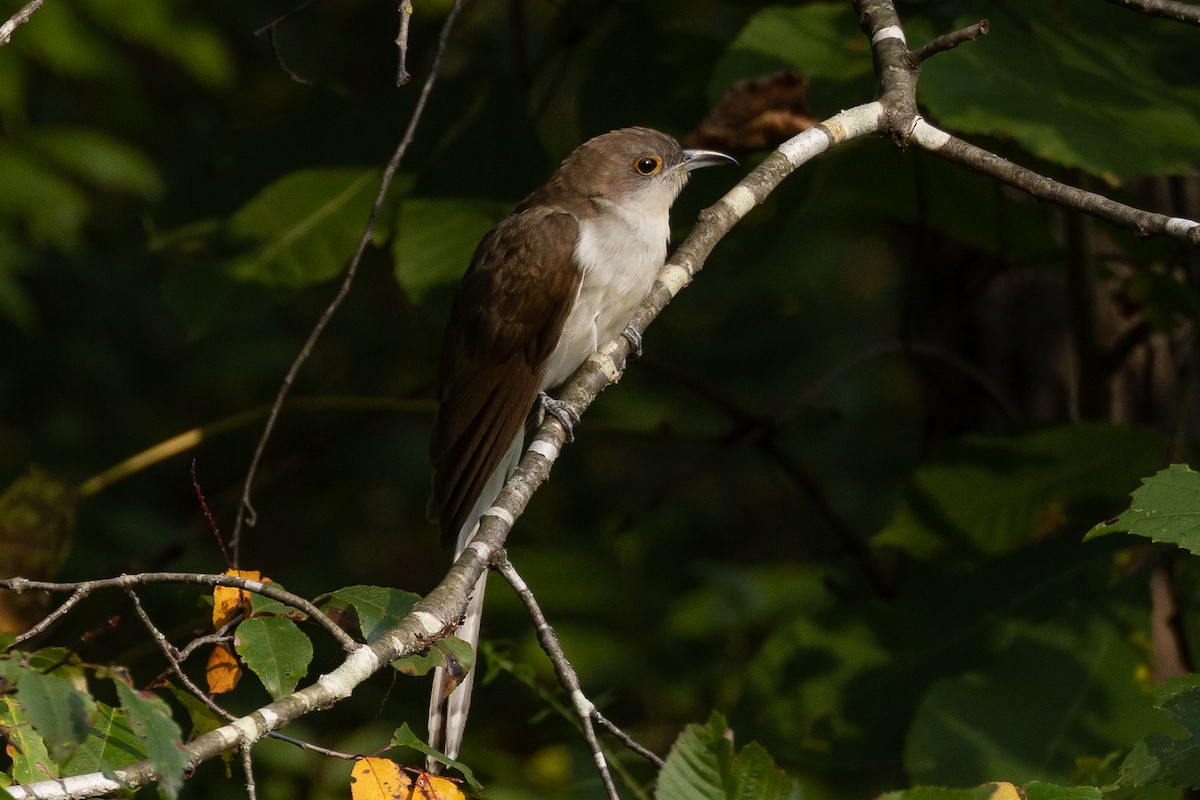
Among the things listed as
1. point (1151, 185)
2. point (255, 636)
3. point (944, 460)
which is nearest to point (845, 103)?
point (944, 460)

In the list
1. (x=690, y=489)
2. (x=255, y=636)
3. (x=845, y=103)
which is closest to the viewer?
(x=255, y=636)

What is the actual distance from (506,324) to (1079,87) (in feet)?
5.49

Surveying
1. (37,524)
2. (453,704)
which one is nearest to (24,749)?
(453,704)

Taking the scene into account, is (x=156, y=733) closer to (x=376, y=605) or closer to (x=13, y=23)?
(x=376, y=605)

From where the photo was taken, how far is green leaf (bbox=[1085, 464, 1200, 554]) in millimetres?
1989

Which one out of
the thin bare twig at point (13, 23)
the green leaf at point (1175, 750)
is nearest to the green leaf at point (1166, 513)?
the green leaf at point (1175, 750)

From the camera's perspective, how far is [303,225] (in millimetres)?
3883

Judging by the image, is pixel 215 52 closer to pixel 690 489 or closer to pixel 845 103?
pixel 845 103

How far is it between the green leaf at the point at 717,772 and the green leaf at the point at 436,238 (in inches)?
78.3

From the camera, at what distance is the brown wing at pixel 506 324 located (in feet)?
12.1

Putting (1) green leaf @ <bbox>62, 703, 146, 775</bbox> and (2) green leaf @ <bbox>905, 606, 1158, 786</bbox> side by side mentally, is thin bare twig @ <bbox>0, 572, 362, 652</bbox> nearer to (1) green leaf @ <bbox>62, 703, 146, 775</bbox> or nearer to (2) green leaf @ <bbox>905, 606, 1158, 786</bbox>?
(1) green leaf @ <bbox>62, 703, 146, 775</bbox>

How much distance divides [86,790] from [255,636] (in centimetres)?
44

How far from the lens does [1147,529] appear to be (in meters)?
2.00

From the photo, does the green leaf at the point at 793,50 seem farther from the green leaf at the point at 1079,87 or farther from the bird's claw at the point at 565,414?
the bird's claw at the point at 565,414
